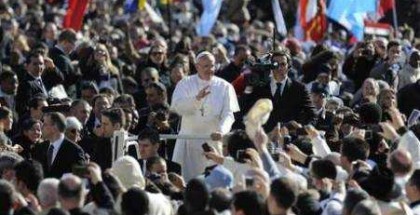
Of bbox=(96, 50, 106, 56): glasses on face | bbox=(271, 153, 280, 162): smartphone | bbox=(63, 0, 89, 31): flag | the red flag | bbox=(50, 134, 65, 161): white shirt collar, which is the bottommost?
bbox=(271, 153, 280, 162): smartphone

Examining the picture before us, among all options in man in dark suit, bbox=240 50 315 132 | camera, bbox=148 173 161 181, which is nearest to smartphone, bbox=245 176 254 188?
camera, bbox=148 173 161 181

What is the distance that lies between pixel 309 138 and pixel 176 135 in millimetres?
1508

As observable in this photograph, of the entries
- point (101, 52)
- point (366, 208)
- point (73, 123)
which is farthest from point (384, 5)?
point (366, 208)

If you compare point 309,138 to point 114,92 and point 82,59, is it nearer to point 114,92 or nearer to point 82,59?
point 114,92

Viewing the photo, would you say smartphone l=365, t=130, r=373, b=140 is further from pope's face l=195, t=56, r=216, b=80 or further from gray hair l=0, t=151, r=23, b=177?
gray hair l=0, t=151, r=23, b=177

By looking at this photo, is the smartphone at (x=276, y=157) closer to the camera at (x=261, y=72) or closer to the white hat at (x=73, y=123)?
the white hat at (x=73, y=123)

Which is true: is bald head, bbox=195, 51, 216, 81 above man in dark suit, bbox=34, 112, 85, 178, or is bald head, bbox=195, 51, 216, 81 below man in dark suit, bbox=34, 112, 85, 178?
above

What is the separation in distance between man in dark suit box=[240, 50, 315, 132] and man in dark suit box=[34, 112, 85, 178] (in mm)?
2755

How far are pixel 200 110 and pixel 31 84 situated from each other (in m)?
3.90

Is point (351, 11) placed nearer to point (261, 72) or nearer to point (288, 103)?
point (288, 103)

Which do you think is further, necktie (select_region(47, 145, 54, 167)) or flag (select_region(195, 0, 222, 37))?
flag (select_region(195, 0, 222, 37))

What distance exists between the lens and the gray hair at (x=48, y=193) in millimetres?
14086

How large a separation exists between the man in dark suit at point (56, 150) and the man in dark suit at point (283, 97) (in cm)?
276

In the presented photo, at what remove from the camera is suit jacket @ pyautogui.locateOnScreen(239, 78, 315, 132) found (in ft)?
65.5
